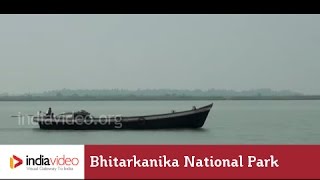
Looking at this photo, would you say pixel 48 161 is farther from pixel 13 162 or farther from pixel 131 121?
pixel 131 121

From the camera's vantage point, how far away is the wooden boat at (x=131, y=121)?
2830cm

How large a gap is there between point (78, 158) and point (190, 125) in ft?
63.7

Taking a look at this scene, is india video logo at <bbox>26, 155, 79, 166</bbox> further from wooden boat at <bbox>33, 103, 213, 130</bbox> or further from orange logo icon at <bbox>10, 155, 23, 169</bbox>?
wooden boat at <bbox>33, 103, 213, 130</bbox>

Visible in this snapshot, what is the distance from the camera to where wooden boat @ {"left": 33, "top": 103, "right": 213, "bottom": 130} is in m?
28.3

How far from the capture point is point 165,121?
2834 cm

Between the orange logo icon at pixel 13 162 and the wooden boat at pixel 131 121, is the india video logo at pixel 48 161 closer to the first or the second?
the orange logo icon at pixel 13 162

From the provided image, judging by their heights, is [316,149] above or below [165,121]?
below

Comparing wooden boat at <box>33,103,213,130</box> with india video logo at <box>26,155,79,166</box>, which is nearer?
india video logo at <box>26,155,79,166</box>

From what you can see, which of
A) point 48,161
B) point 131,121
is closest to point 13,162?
point 48,161

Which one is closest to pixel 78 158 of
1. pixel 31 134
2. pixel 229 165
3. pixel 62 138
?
pixel 229 165

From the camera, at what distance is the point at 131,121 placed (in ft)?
97.0

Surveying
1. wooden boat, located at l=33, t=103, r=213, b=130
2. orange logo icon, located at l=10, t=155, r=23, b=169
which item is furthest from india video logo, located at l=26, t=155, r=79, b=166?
wooden boat, located at l=33, t=103, r=213, b=130

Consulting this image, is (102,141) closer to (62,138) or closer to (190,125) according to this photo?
(62,138)
